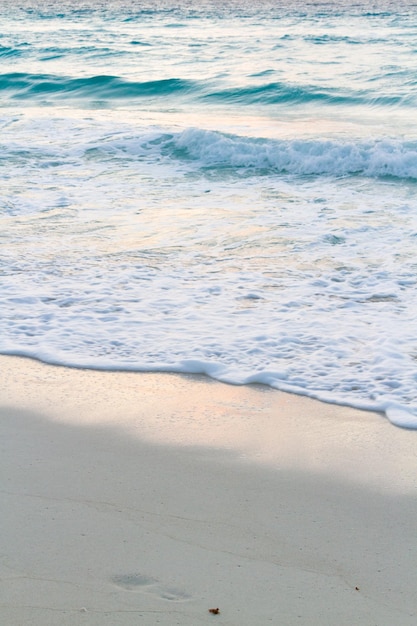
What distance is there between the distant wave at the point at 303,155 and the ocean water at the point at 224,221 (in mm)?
32

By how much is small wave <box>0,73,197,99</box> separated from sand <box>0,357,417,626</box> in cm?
1537

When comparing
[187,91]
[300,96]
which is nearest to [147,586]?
[300,96]

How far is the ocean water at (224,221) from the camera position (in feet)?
15.9

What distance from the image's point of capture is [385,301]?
5.69 meters

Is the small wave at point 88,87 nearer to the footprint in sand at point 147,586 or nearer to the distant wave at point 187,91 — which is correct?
the distant wave at point 187,91

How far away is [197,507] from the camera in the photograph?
10.5 feet

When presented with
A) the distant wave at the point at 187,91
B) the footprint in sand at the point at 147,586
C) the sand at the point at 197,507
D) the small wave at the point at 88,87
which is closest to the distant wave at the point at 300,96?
the distant wave at the point at 187,91

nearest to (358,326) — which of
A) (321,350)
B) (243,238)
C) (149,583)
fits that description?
(321,350)

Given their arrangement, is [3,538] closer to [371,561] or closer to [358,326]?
[371,561]

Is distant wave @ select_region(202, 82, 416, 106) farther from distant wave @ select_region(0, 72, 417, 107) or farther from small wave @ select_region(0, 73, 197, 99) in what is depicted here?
small wave @ select_region(0, 73, 197, 99)

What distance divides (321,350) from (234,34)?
2439 centimetres

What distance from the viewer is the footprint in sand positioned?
8.75ft

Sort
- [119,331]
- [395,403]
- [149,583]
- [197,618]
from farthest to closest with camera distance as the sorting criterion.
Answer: [119,331] < [395,403] < [149,583] < [197,618]

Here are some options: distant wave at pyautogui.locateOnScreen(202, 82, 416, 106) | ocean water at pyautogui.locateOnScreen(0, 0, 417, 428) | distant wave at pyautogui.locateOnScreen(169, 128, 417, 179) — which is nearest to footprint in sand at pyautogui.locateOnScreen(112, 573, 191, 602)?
ocean water at pyautogui.locateOnScreen(0, 0, 417, 428)
